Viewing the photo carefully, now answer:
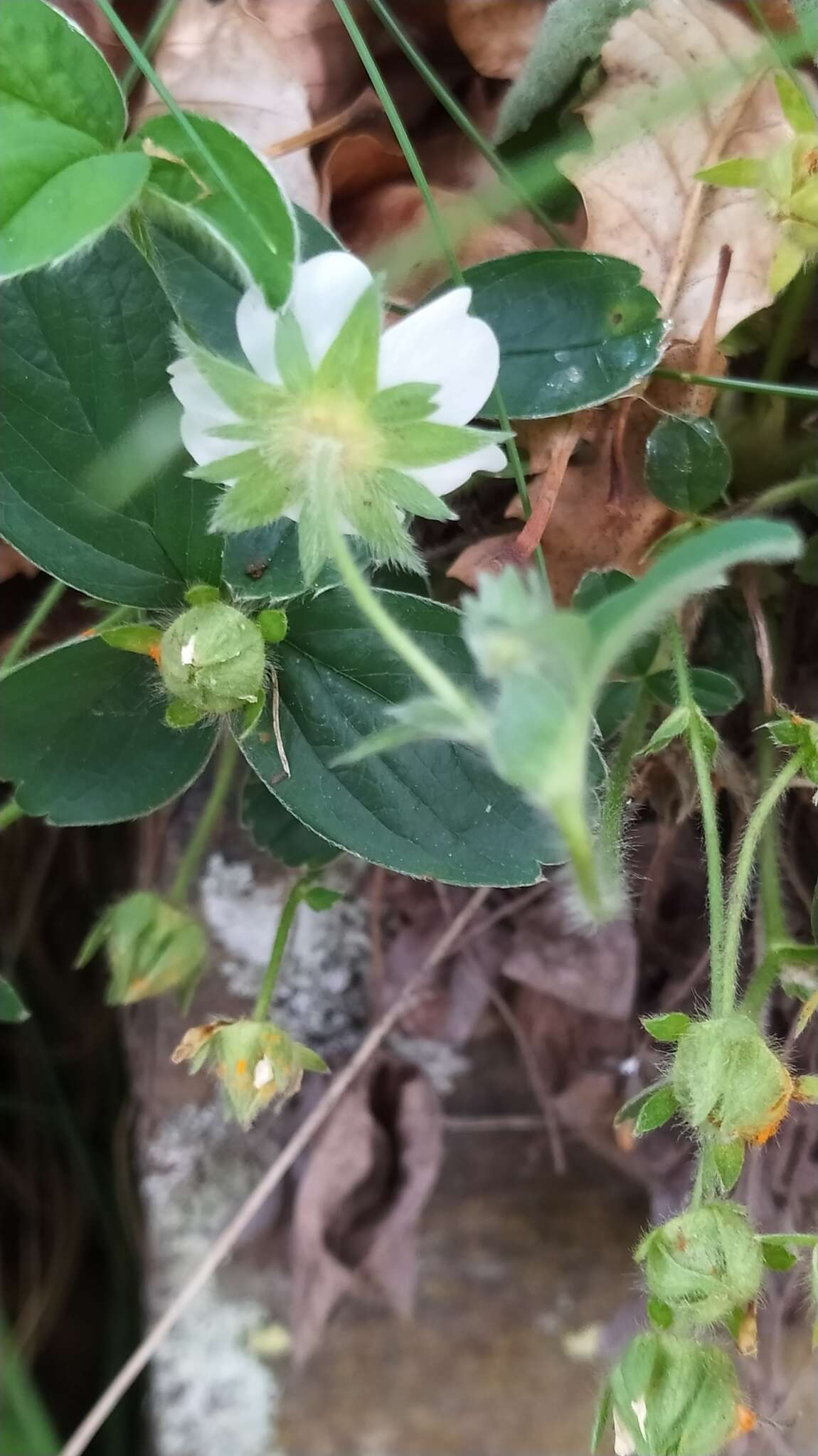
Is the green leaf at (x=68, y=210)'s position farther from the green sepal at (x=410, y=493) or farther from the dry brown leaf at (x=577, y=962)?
the dry brown leaf at (x=577, y=962)

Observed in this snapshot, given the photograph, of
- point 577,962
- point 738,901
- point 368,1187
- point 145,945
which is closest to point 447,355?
point 738,901

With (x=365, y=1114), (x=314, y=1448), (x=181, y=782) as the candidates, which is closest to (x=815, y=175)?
(x=181, y=782)

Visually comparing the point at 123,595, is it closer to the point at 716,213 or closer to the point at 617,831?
the point at 617,831

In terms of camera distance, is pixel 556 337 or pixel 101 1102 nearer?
pixel 556 337

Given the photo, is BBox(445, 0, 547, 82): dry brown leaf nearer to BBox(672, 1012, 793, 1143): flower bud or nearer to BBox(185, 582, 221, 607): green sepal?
BBox(185, 582, 221, 607): green sepal

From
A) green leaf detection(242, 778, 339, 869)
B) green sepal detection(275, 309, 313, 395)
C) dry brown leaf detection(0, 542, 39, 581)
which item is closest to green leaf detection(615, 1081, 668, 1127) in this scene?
green leaf detection(242, 778, 339, 869)

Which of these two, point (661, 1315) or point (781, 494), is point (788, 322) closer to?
point (781, 494)
